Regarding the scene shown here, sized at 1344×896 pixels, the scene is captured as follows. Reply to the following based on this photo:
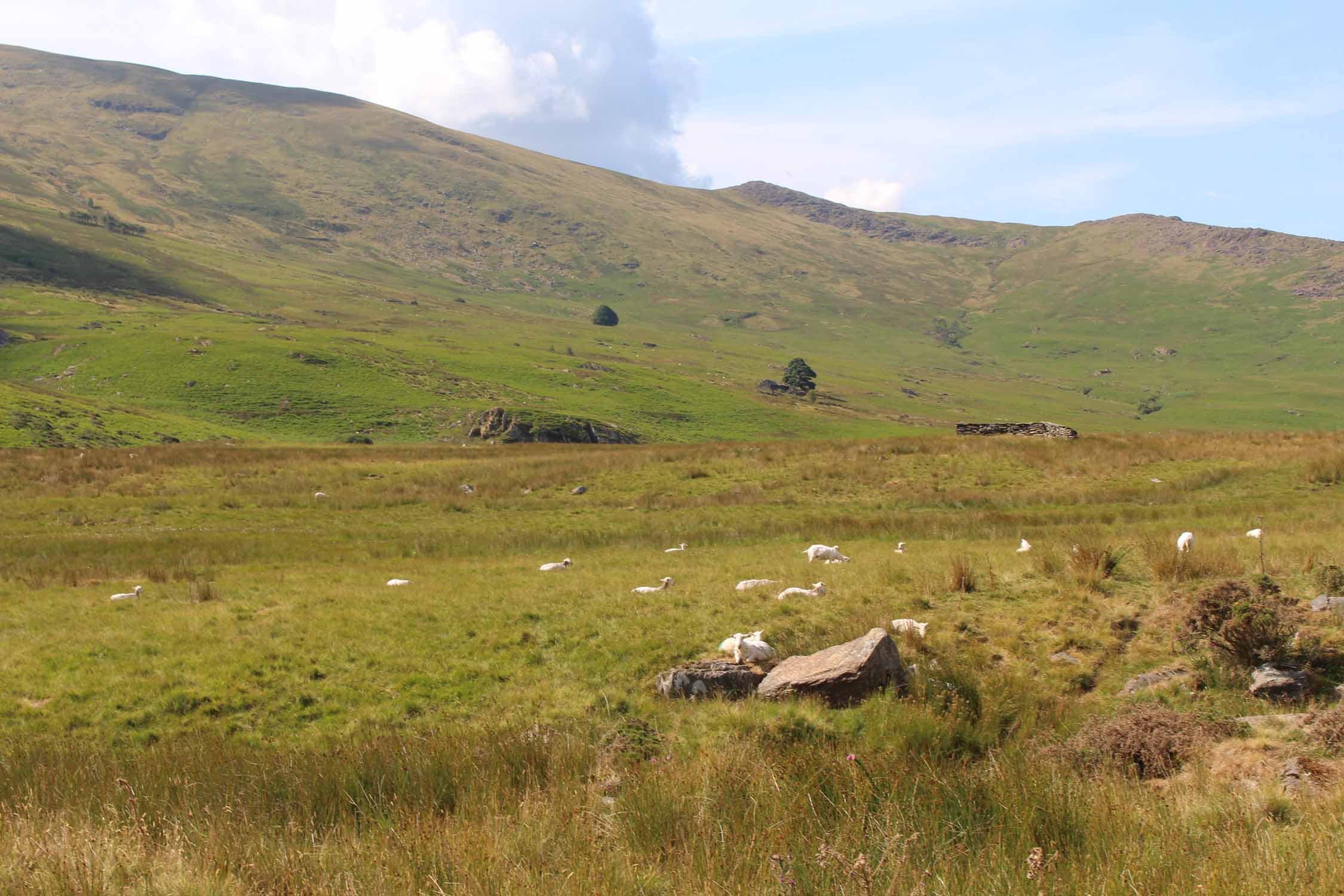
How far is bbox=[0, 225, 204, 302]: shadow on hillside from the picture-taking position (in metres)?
143

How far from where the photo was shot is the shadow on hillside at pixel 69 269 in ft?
468

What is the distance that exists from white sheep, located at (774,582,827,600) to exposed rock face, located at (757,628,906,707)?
4073 mm

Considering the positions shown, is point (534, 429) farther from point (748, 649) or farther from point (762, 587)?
point (748, 649)

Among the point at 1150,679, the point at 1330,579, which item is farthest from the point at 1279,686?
the point at 1330,579

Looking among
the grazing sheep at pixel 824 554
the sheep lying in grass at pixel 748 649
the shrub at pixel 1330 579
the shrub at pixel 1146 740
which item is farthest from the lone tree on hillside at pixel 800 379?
the shrub at pixel 1146 740

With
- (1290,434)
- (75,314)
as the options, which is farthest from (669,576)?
(75,314)

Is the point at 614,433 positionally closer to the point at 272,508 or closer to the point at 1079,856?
the point at 272,508

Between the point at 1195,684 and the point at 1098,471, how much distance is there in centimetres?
2642

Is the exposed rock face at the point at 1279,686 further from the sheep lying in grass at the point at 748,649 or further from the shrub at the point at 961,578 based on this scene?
the sheep lying in grass at the point at 748,649

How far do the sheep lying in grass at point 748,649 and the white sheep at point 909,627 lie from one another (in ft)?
6.14

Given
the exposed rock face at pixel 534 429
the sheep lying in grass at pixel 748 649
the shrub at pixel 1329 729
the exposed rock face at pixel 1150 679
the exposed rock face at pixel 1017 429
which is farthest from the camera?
the exposed rock face at pixel 534 429

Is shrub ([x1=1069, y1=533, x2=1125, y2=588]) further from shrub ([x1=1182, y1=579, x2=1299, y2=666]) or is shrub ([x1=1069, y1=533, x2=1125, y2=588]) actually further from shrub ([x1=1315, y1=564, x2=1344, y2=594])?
shrub ([x1=1315, y1=564, x2=1344, y2=594])

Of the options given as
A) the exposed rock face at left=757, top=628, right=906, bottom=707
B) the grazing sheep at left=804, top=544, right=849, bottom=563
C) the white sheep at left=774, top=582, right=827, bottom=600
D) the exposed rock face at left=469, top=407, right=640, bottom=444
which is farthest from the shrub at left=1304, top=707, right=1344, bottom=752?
the exposed rock face at left=469, top=407, right=640, bottom=444

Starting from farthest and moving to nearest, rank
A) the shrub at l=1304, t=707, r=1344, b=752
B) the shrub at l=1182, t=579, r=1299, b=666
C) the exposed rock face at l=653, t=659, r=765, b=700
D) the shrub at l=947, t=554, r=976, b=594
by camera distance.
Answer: the shrub at l=947, t=554, r=976, b=594
the exposed rock face at l=653, t=659, r=765, b=700
the shrub at l=1182, t=579, r=1299, b=666
the shrub at l=1304, t=707, r=1344, b=752
